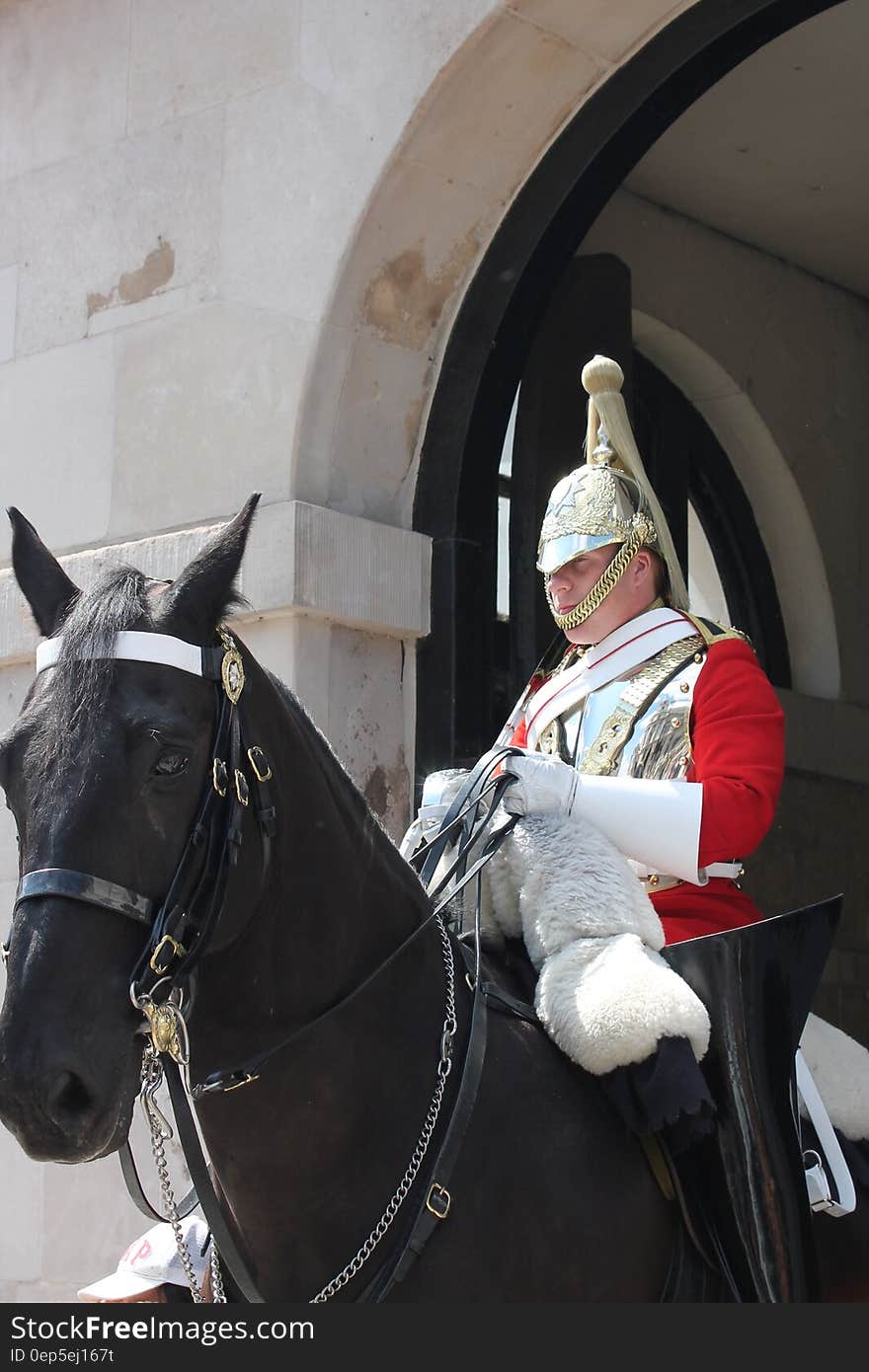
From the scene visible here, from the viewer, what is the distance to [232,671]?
245 cm

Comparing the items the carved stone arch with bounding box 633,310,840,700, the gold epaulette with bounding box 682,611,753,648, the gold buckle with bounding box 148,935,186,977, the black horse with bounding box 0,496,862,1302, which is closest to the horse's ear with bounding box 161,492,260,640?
the black horse with bounding box 0,496,862,1302

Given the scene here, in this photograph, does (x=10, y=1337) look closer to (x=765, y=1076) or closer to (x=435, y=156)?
(x=765, y=1076)

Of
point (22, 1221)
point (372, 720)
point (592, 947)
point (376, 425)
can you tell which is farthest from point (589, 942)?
point (22, 1221)

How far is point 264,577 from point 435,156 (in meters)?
1.21

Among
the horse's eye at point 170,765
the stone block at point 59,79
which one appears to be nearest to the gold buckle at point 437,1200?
the horse's eye at point 170,765

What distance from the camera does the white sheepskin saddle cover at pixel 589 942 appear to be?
2.77 m

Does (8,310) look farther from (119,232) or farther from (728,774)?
(728,774)

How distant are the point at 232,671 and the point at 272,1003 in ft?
1.49

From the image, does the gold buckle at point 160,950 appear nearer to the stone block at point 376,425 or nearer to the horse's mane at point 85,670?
the horse's mane at point 85,670

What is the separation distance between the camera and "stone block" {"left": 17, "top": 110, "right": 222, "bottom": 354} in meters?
5.11

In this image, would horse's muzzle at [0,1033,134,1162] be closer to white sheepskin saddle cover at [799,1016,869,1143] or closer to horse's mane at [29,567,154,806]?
horse's mane at [29,567,154,806]

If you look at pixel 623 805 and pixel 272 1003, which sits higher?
pixel 623 805

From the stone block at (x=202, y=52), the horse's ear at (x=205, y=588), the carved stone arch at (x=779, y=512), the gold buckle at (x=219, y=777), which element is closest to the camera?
the gold buckle at (x=219, y=777)

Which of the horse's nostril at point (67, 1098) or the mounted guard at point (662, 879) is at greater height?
the mounted guard at point (662, 879)
